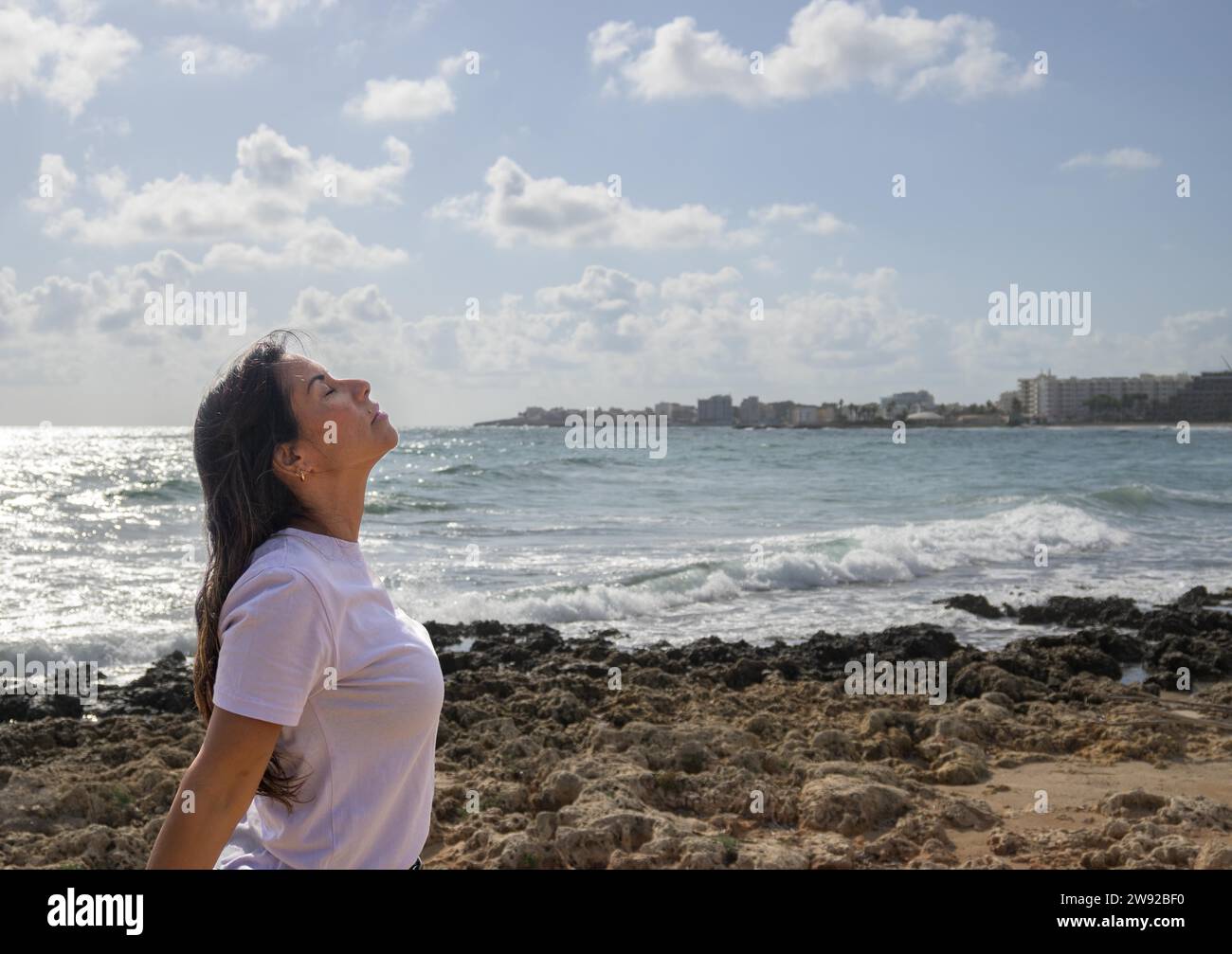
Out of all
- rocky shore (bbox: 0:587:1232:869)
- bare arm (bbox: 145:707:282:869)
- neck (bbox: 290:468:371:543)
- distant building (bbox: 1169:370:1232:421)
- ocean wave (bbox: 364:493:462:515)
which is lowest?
rocky shore (bbox: 0:587:1232:869)

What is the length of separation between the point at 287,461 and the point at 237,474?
105 mm

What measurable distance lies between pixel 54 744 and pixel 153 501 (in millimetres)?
22861

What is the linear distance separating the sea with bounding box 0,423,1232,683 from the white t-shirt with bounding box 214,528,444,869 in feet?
22.3

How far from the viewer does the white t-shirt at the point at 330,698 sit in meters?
1.73

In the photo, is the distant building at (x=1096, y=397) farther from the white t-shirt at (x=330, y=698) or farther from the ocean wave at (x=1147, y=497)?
the white t-shirt at (x=330, y=698)

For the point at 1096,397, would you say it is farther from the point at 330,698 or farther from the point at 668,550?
the point at 330,698

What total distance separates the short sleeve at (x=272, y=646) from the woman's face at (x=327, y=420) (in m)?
0.41

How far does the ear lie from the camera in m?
2.08

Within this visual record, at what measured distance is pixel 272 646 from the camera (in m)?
1.73

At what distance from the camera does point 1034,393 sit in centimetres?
12888

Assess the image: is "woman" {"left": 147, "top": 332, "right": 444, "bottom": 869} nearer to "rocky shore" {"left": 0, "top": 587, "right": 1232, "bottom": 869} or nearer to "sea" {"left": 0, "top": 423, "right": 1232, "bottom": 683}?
"rocky shore" {"left": 0, "top": 587, "right": 1232, "bottom": 869}

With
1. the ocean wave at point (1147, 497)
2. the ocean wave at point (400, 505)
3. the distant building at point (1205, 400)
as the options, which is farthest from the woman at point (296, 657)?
the distant building at point (1205, 400)

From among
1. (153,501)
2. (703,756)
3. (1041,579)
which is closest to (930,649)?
(703,756)

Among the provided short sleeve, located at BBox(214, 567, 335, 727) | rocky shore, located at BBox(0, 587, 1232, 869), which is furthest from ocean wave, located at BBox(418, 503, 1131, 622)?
short sleeve, located at BBox(214, 567, 335, 727)
